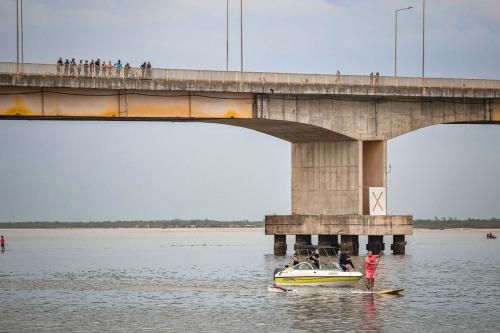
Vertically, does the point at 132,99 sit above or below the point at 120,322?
above

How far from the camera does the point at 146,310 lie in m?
50.7

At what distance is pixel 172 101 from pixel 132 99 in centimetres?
295

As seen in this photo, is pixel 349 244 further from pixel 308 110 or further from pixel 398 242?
pixel 308 110

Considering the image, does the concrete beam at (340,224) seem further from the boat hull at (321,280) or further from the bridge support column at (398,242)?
the boat hull at (321,280)

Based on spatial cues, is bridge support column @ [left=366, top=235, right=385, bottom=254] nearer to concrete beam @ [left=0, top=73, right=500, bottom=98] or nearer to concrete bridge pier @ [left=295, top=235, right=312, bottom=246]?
concrete bridge pier @ [left=295, top=235, right=312, bottom=246]

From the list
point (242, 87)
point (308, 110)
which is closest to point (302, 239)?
point (308, 110)

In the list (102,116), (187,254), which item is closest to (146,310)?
(102,116)

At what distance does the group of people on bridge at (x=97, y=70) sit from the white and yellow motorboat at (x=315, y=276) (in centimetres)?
2239

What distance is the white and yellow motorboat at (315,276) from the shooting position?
195 ft

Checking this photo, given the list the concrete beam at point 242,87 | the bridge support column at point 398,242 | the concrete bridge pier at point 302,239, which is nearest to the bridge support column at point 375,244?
the bridge support column at point 398,242

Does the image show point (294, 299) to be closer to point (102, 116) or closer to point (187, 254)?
point (102, 116)

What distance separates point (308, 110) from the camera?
83.2 m

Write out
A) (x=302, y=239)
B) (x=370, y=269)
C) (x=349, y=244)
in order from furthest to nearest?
(x=302, y=239), (x=349, y=244), (x=370, y=269)

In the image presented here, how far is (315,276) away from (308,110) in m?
25.7
